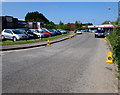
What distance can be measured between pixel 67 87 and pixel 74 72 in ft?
5.45

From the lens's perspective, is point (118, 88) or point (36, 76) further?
point (36, 76)

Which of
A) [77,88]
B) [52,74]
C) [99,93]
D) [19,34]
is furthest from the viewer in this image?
[19,34]

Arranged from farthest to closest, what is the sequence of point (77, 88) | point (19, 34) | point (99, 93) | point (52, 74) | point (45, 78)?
1. point (19, 34)
2. point (52, 74)
3. point (45, 78)
4. point (77, 88)
5. point (99, 93)

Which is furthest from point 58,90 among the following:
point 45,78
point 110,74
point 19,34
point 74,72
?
point 19,34

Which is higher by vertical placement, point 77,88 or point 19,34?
point 19,34

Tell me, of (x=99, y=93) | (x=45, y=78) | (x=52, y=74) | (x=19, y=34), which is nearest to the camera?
(x=99, y=93)

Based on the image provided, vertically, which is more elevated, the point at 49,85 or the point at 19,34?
the point at 19,34

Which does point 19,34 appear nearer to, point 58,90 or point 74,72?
point 74,72

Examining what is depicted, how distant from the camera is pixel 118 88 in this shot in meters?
4.46

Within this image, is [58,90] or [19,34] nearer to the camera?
[58,90]

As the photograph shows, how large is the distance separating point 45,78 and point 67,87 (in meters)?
1.09

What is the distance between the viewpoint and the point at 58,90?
14.2 ft

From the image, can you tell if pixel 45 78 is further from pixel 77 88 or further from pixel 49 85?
pixel 77 88

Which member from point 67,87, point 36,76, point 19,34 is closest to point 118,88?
point 67,87
